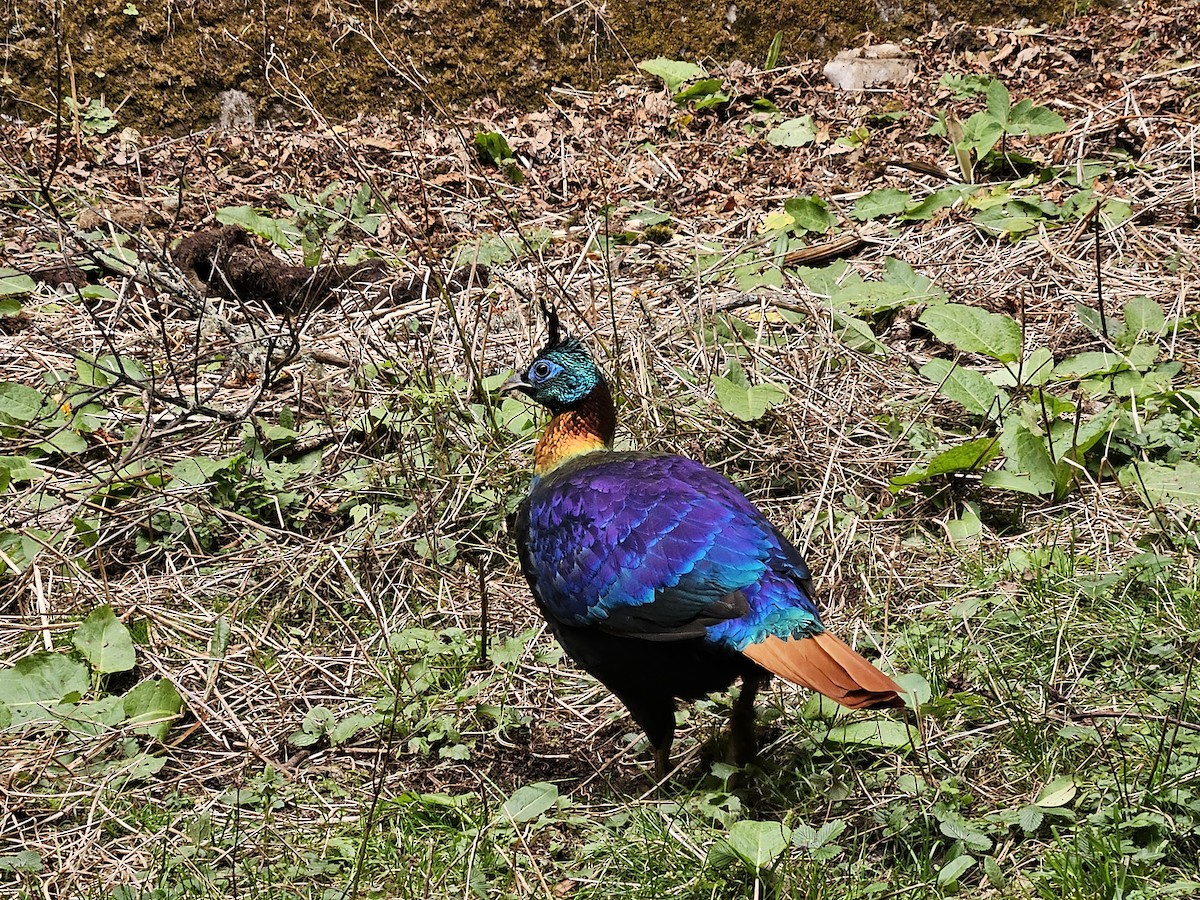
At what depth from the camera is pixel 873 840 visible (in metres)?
2.95

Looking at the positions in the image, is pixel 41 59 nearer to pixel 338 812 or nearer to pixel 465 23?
pixel 465 23

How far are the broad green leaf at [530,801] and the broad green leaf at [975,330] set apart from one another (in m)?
2.45

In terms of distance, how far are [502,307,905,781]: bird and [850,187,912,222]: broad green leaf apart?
2896 mm

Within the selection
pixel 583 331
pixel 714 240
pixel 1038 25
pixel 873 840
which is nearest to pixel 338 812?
pixel 873 840

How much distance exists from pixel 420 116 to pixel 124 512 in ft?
11.7

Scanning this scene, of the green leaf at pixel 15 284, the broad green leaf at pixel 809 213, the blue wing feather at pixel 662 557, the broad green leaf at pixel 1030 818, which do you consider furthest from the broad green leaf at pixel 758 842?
the green leaf at pixel 15 284

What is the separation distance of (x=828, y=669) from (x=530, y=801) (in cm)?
88

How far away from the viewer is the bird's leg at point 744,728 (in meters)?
3.21

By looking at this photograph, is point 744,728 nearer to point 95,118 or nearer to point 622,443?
point 622,443

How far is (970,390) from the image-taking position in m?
4.43

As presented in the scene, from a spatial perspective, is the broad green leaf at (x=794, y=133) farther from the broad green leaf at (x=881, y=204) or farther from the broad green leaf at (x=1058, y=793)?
the broad green leaf at (x=1058, y=793)

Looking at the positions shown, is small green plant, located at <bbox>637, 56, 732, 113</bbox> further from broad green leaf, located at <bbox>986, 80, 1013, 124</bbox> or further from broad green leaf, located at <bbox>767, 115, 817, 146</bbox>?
broad green leaf, located at <bbox>986, 80, 1013, 124</bbox>

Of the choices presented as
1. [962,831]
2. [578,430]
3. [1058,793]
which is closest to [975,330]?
[578,430]

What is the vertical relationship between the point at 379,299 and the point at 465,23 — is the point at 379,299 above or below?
below
